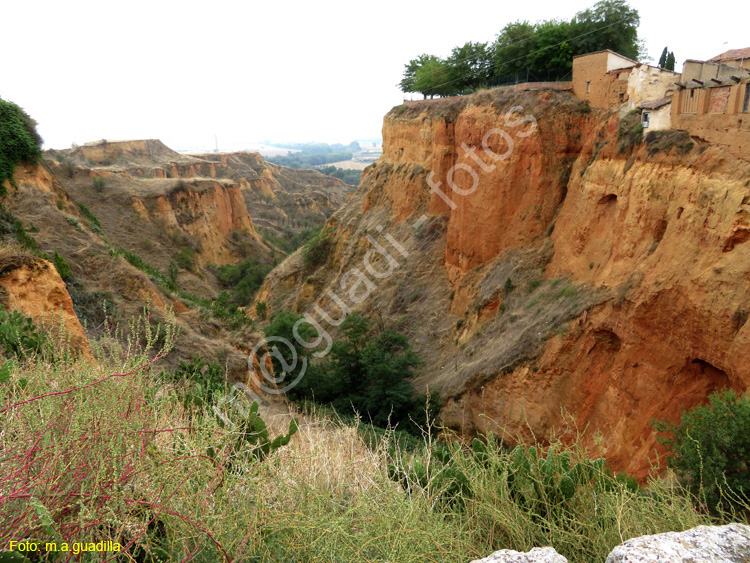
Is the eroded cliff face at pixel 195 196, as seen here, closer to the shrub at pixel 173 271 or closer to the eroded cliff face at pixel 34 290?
Result: the shrub at pixel 173 271

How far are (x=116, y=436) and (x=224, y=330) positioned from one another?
13134 millimetres

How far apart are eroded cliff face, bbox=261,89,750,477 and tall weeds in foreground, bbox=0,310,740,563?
73 centimetres

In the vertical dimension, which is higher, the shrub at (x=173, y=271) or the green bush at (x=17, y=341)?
the green bush at (x=17, y=341)

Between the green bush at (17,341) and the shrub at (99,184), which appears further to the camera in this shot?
the shrub at (99,184)

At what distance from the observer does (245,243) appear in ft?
137

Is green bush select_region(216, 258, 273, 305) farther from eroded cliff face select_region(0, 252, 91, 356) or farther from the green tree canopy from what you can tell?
eroded cliff face select_region(0, 252, 91, 356)

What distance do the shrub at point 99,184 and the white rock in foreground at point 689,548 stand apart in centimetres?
3861

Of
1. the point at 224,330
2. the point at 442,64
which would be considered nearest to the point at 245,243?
the point at 442,64

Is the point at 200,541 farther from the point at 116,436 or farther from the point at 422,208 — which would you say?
the point at 422,208

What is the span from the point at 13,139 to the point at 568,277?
19042 millimetres

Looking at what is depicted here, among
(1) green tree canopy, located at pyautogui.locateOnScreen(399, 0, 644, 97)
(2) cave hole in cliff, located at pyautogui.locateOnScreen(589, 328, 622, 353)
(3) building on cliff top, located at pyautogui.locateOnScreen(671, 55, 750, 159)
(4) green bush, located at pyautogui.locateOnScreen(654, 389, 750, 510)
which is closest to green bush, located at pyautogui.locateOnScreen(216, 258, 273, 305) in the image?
(1) green tree canopy, located at pyautogui.locateOnScreen(399, 0, 644, 97)

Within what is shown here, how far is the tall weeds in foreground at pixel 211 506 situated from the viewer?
2340mm

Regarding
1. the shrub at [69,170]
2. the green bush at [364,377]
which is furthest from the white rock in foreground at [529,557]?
the shrub at [69,170]

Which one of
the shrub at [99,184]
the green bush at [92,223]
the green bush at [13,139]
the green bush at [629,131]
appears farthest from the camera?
the shrub at [99,184]
